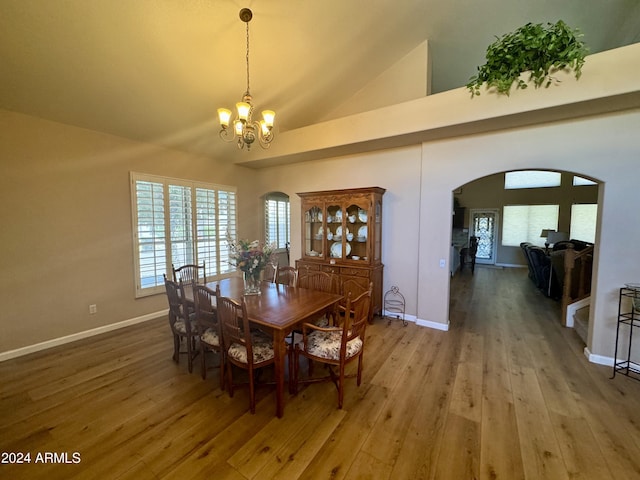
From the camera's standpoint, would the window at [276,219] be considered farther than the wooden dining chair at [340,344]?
Yes

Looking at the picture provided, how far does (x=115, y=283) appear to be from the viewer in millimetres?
3727

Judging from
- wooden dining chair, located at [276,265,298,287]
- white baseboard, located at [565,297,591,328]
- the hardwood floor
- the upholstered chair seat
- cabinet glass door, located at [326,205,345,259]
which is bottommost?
the hardwood floor

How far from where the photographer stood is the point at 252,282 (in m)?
2.88

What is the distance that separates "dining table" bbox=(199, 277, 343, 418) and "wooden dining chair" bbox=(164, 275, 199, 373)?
0.44 meters

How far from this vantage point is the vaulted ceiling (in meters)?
2.36

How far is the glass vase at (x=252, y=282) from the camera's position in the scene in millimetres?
2823

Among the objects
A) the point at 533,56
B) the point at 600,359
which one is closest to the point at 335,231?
the point at 533,56

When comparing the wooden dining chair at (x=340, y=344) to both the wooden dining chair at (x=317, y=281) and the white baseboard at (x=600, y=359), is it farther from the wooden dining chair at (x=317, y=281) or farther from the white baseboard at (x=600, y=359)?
the white baseboard at (x=600, y=359)

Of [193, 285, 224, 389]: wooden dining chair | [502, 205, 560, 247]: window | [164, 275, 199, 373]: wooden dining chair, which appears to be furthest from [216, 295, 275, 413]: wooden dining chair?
[502, 205, 560, 247]: window

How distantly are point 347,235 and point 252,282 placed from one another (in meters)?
1.92

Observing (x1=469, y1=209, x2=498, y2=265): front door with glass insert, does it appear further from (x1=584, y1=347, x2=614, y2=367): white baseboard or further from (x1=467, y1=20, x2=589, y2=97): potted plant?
(x1=467, y1=20, x2=589, y2=97): potted plant

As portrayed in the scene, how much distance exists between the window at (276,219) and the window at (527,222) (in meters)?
8.26

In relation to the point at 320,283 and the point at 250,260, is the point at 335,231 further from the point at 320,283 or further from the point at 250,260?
the point at 250,260

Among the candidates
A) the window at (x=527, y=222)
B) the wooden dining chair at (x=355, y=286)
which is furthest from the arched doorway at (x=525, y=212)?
the wooden dining chair at (x=355, y=286)
